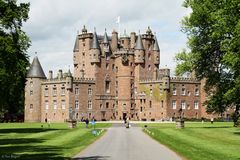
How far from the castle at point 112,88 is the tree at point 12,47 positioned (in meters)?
55.0

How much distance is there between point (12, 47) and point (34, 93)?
65005 millimetres

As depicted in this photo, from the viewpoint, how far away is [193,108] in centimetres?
11144

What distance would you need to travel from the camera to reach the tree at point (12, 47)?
153ft

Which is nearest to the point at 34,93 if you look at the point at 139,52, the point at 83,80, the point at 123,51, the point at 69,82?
the point at 69,82

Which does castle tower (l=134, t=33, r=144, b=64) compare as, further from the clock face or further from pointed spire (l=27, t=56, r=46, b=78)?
pointed spire (l=27, t=56, r=46, b=78)

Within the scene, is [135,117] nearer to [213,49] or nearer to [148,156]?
[213,49]

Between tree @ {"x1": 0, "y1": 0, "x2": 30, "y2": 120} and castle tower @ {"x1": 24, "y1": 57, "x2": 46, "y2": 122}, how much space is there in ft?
194

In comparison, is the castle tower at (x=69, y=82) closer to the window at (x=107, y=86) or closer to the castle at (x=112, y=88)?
the castle at (x=112, y=88)

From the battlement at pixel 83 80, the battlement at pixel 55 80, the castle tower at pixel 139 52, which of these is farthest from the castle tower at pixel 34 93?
the castle tower at pixel 139 52

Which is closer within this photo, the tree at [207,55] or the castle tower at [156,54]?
the tree at [207,55]

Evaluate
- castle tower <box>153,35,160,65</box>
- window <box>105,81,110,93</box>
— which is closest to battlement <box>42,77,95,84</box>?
window <box>105,81,110,93</box>

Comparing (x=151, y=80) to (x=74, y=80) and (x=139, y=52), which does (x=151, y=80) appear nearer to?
(x=139, y=52)

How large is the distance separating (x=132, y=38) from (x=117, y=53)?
717cm

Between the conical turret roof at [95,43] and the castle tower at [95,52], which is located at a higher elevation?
the conical turret roof at [95,43]
